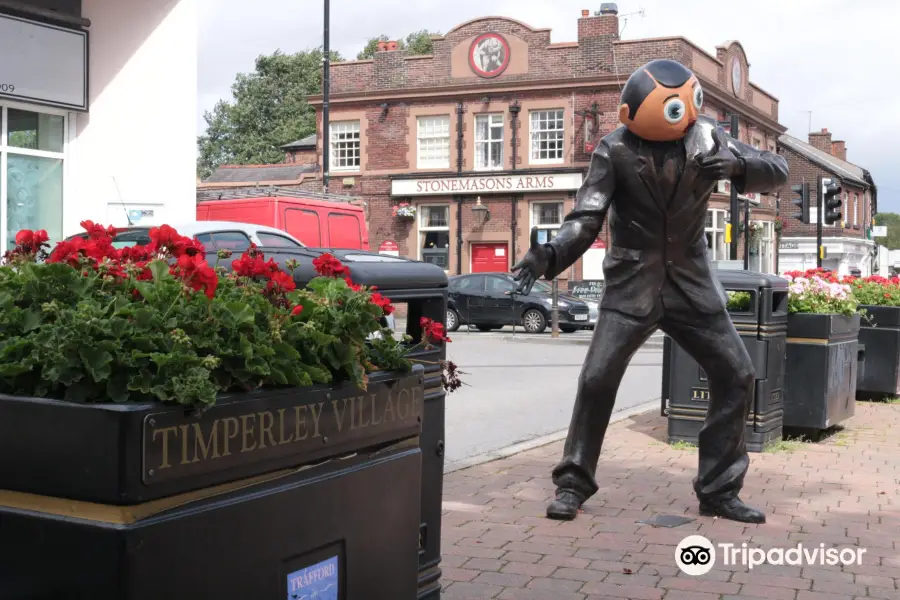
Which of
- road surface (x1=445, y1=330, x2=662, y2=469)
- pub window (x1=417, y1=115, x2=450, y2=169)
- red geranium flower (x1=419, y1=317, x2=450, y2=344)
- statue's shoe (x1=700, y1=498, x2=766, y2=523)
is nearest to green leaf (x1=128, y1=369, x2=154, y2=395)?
red geranium flower (x1=419, y1=317, x2=450, y2=344)

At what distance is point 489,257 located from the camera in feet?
117

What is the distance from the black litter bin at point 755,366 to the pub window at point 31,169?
8974mm

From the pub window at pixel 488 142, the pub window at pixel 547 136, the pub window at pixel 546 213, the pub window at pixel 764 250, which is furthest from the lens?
the pub window at pixel 764 250

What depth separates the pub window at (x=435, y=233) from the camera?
117 feet

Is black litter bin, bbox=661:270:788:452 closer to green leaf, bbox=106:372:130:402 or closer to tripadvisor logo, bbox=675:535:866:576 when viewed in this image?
tripadvisor logo, bbox=675:535:866:576

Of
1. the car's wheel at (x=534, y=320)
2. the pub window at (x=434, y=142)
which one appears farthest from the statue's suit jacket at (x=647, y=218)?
the pub window at (x=434, y=142)

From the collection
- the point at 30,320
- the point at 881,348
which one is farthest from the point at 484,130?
the point at 30,320

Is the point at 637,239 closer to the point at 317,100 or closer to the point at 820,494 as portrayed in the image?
the point at 820,494

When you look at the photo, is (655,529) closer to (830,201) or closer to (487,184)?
(830,201)

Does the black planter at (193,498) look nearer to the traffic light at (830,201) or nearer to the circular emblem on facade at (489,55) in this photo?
the traffic light at (830,201)

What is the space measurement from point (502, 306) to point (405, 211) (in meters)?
11.7

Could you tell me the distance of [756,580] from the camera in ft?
15.1

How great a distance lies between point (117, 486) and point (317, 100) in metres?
36.6

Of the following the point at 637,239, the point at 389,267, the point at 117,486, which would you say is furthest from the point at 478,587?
the point at 117,486
